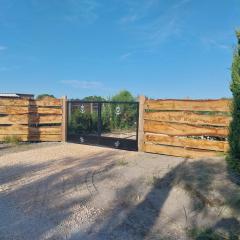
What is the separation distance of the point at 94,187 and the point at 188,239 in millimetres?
2509

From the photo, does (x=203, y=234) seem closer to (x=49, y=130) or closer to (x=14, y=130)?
(x=49, y=130)

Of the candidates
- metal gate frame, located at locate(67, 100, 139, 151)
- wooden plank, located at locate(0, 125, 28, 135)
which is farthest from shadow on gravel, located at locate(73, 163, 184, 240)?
wooden plank, located at locate(0, 125, 28, 135)

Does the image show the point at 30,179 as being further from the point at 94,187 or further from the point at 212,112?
the point at 212,112

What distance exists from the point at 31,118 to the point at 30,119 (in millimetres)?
57

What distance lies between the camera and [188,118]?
30.8 feet

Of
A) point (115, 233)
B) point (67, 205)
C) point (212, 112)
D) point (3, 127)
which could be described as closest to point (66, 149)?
point (3, 127)

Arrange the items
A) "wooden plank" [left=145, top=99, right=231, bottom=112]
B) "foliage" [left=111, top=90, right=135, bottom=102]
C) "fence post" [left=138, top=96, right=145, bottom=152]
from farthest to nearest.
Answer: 1. "foliage" [left=111, top=90, right=135, bottom=102]
2. "fence post" [left=138, top=96, right=145, bottom=152]
3. "wooden plank" [left=145, top=99, right=231, bottom=112]

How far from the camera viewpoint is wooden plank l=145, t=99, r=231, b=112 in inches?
341

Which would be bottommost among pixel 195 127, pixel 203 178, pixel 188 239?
pixel 188 239

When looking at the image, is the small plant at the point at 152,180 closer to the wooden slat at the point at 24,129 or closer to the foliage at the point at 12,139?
the wooden slat at the point at 24,129

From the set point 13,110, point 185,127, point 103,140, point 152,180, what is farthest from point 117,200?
point 13,110

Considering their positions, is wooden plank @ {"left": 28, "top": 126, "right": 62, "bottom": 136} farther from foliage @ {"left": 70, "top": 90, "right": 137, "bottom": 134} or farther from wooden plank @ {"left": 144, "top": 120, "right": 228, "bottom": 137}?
wooden plank @ {"left": 144, "top": 120, "right": 228, "bottom": 137}

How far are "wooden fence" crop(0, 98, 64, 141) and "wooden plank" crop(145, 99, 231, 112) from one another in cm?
456

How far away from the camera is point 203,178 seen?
5742 millimetres
